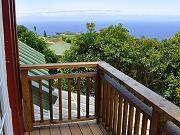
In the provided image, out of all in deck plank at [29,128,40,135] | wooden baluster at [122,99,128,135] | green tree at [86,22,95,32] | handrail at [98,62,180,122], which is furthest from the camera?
green tree at [86,22,95,32]

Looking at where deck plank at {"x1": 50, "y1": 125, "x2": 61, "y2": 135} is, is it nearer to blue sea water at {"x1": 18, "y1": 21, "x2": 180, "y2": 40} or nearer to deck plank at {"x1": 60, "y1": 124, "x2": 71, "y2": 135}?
deck plank at {"x1": 60, "y1": 124, "x2": 71, "y2": 135}

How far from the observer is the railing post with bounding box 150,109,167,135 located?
177 cm

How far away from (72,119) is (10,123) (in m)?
1.45

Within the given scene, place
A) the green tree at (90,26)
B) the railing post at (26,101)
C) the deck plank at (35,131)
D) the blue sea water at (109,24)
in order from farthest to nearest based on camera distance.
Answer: the blue sea water at (109,24) < the green tree at (90,26) < the deck plank at (35,131) < the railing post at (26,101)

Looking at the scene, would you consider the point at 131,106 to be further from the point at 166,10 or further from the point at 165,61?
the point at 166,10

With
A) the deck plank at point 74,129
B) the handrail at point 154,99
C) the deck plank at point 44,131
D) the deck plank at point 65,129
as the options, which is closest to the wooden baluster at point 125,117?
the handrail at point 154,99

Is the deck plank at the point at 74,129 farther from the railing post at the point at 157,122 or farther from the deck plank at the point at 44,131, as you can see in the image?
the railing post at the point at 157,122

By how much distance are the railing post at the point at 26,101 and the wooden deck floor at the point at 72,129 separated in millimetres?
124

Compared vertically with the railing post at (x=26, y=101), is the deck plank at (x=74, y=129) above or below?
below

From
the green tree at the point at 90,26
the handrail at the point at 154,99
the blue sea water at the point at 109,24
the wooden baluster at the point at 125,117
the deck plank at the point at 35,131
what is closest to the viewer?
the handrail at the point at 154,99

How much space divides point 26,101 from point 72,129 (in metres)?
0.73

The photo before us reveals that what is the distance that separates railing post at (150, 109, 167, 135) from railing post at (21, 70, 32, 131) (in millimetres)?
1724

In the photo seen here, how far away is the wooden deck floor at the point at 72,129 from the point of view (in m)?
3.22

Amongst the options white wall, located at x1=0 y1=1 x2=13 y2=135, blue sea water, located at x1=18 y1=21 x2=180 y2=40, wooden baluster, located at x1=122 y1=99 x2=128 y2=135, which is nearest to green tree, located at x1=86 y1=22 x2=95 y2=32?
blue sea water, located at x1=18 y1=21 x2=180 y2=40
